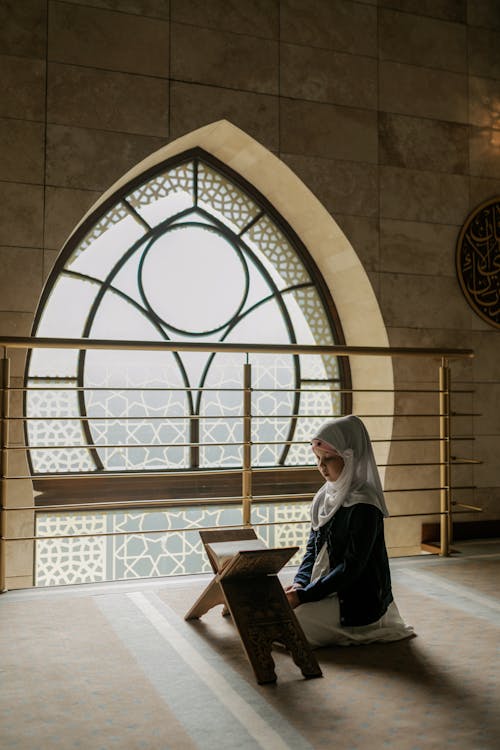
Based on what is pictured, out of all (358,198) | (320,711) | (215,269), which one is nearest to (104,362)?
(215,269)

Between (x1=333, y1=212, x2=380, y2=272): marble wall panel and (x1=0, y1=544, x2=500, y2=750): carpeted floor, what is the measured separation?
2584mm

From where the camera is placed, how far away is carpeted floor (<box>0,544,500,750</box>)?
7.27 feet

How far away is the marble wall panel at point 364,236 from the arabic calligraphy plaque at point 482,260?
0.65 metres

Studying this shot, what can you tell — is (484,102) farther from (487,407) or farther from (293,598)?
(293,598)

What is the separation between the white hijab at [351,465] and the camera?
311cm

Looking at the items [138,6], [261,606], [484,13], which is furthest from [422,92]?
[261,606]

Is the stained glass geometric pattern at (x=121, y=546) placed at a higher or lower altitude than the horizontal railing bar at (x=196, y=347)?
lower

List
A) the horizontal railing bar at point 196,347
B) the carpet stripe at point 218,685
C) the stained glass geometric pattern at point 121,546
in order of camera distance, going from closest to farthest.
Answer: the carpet stripe at point 218,685 < the horizontal railing bar at point 196,347 < the stained glass geometric pattern at point 121,546

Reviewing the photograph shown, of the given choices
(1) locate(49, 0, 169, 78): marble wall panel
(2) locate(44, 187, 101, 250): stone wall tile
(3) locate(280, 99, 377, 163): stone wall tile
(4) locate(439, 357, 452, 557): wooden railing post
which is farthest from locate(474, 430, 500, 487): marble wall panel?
(1) locate(49, 0, 169, 78): marble wall panel

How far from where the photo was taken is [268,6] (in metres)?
5.32

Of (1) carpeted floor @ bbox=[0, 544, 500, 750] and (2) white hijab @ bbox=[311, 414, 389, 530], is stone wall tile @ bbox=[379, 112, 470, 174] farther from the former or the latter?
(1) carpeted floor @ bbox=[0, 544, 500, 750]

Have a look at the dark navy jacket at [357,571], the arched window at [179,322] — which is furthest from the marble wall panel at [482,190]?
the dark navy jacket at [357,571]

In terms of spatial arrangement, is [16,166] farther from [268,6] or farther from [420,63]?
[420,63]

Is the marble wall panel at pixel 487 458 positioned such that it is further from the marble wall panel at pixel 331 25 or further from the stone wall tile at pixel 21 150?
the stone wall tile at pixel 21 150
